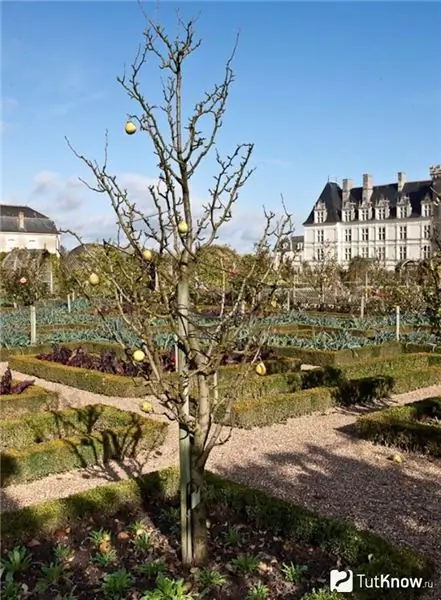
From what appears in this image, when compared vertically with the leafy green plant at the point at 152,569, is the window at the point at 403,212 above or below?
above

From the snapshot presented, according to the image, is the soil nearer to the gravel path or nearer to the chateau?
the gravel path

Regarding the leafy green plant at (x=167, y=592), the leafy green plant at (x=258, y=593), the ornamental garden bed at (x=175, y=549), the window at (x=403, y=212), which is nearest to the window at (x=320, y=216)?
the window at (x=403, y=212)

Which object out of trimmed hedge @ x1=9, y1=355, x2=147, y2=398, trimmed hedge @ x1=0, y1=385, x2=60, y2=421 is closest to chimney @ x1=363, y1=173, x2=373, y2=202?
trimmed hedge @ x1=9, y1=355, x2=147, y2=398

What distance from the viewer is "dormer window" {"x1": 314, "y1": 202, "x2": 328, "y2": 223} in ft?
215

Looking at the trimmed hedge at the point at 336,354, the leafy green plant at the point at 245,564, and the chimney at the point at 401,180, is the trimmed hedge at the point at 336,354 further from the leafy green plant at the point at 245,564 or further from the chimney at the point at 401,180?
the chimney at the point at 401,180

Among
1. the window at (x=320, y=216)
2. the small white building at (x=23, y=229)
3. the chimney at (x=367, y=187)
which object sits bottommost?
the small white building at (x=23, y=229)

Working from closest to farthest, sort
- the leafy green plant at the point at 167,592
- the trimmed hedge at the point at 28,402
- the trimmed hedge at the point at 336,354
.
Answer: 1. the leafy green plant at the point at 167,592
2. the trimmed hedge at the point at 28,402
3. the trimmed hedge at the point at 336,354

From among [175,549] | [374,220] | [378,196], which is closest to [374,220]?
[374,220]

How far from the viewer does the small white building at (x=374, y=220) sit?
2261 inches

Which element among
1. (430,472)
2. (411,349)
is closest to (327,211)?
(411,349)

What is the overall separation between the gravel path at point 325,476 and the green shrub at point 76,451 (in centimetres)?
12

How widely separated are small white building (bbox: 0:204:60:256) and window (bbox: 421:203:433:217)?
33870mm

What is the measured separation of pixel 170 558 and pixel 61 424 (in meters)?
4.03

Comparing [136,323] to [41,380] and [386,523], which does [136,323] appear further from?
[41,380]
